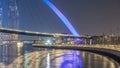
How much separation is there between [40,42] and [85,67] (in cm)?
12142

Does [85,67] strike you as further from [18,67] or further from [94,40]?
[94,40]

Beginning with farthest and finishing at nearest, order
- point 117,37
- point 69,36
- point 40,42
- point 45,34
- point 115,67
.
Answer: point 40,42
point 69,36
point 45,34
point 117,37
point 115,67

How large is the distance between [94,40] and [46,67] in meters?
101

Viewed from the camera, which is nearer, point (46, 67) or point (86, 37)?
point (46, 67)

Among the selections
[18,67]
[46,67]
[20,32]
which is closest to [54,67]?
[46,67]

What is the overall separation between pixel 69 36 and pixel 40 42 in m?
24.2

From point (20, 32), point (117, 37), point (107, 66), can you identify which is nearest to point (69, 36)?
point (117, 37)

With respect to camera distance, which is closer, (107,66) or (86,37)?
(107,66)

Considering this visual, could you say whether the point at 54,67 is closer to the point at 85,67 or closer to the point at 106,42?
the point at 85,67

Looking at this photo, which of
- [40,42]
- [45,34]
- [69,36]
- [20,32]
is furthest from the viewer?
[40,42]

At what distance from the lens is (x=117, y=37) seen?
98188 mm

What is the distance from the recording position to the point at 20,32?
284 feet

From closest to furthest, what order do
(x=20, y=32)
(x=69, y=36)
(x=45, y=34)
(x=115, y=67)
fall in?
(x=115, y=67) → (x=20, y=32) → (x=45, y=34) → (x=69, y=36)

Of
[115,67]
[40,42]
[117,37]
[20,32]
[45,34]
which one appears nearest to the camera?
[115,67]
